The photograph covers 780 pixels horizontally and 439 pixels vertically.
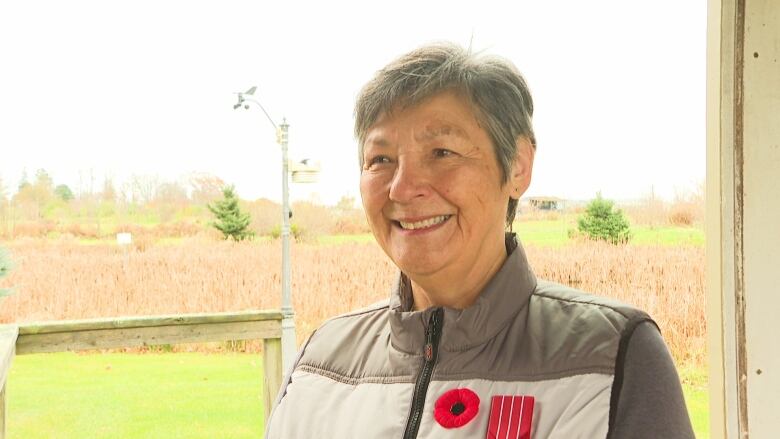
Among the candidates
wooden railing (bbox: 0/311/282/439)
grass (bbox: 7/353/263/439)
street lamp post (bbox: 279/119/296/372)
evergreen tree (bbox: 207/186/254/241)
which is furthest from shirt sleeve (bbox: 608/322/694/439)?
grass (bbox: 7/353/263/439)

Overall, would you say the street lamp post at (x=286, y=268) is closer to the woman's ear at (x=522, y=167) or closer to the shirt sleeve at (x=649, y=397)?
the woman's ear at (x=522, y=167)

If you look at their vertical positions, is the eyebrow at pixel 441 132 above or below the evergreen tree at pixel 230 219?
above

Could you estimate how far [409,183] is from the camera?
81 cm

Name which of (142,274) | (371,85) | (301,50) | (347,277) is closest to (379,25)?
(301,50)

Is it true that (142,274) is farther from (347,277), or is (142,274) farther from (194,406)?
(347,277)

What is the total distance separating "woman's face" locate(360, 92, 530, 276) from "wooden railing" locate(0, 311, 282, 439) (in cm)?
271

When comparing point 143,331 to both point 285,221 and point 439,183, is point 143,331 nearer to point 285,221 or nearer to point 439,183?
point 285,221

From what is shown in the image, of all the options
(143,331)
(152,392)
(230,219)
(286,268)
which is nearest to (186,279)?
(230,219)

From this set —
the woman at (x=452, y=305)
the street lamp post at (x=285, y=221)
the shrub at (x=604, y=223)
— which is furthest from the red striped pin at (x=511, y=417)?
the shrub at (x=604, y=223)

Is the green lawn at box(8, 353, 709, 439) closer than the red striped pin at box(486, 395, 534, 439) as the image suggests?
No

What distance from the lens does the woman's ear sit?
850 mm

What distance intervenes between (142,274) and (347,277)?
174 centimetres

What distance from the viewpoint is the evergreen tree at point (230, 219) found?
6.37m

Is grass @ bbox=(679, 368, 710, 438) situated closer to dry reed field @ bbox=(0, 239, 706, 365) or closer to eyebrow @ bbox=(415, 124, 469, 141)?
dry reed field @ bbox=(0, 239, 706, 365)
